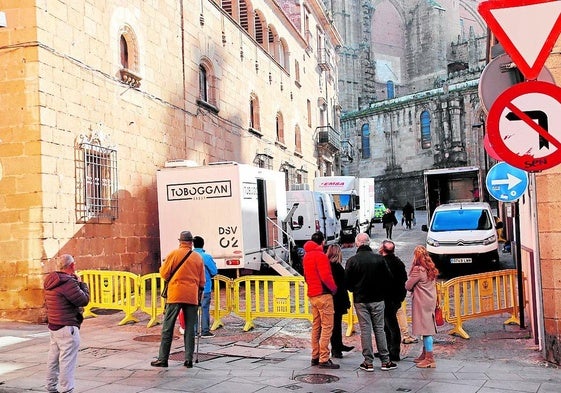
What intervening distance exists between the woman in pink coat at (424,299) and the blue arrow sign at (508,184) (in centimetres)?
216

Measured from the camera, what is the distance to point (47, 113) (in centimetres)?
1253

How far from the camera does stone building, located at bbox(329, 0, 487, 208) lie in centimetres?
5909

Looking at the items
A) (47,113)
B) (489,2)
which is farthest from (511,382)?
(47,113)

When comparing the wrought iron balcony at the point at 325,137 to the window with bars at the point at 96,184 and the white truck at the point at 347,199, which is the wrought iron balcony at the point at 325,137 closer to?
the white truck at the point at 347,199

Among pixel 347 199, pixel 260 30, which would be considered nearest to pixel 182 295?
pixel 260 30

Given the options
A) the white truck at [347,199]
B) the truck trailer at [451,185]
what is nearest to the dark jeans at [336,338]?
the truck trailer at [451,185]

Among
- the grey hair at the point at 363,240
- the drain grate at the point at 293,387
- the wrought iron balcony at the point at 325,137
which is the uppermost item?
the wrought iron balcony at the point at 325,137

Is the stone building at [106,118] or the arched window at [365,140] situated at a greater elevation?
the arched window at [365,140]

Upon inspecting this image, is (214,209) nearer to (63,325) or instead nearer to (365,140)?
(63,325)

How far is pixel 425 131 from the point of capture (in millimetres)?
61562

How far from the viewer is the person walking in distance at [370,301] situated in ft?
Result: 25.9

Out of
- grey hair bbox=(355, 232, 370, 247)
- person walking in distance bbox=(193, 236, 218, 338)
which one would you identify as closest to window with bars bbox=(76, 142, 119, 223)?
person walking in distance bbox=(193, 236, 218, 338)

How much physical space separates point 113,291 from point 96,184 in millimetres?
3171

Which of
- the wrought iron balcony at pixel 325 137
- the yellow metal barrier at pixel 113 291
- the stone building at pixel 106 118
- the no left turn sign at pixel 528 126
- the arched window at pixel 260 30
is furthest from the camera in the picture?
the wrought iron balcony at pixel 325 137
